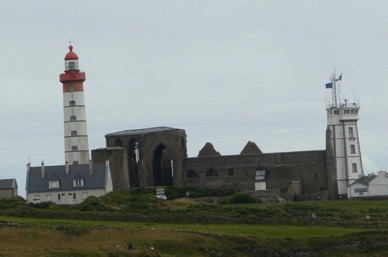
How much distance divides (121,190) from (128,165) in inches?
309

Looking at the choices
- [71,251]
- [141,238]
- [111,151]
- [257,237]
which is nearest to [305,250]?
[257,237]

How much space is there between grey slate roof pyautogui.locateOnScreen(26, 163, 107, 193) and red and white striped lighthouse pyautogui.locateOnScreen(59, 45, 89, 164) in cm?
745

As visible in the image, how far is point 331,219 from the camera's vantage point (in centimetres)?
7850

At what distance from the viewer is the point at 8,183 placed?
98.1 m

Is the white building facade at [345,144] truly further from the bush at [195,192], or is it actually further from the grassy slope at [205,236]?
the grassy slope at [205,236]

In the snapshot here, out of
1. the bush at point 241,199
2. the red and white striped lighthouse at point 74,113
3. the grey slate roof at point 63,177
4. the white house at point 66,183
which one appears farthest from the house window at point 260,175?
the grey slate roof at point 63,177

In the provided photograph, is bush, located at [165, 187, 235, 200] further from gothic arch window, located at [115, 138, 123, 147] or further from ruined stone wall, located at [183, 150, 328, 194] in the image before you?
gothic arch window, located at [115, 138, 123, 147]

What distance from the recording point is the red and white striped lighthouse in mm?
103250

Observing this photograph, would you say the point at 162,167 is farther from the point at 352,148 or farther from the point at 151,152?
the point at 352,148

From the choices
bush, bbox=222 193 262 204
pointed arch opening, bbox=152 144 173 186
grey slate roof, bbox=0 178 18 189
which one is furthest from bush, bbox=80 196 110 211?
pointed arch opening, bbox=152 144 173 186

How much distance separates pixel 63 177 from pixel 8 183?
5.50 meters

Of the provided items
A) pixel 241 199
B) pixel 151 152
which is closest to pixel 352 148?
pixel 151 152

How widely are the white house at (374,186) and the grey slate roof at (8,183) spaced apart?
80.2 ft

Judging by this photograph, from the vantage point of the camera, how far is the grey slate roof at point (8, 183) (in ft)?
320
